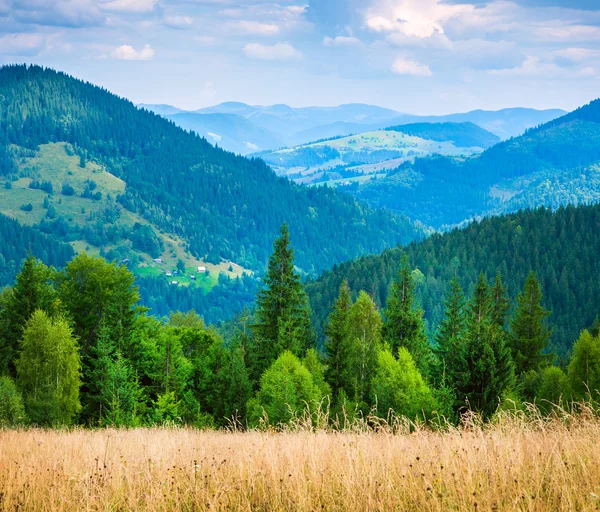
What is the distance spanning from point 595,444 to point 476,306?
51.4 m

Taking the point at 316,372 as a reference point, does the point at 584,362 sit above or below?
above

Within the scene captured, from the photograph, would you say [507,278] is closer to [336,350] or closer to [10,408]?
[336,350]

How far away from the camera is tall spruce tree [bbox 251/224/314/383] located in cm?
4712

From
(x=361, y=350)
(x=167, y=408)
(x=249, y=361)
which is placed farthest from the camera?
(x=249, y=361)

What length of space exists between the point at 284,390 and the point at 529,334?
1522 inches

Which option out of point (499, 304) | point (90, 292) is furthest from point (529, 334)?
point (90, 292)

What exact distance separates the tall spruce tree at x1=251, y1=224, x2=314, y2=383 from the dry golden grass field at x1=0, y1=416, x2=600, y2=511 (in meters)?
37.7

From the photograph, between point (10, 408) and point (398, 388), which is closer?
point (10, 408)

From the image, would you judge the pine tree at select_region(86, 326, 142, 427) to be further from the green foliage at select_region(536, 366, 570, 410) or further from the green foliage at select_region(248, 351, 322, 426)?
the green foliage at select_region(536, 366, 570, 410)

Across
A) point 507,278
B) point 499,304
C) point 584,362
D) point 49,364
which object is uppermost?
point 499,304

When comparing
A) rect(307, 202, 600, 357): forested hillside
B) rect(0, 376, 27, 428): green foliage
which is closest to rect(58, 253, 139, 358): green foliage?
Answer: rect(0, 376, 27, 428): green foliage

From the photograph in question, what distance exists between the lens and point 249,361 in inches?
1932

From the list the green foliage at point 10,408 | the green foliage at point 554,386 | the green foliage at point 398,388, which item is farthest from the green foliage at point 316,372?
the green foliage at point 10,408

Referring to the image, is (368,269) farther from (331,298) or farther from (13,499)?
(13,499)
